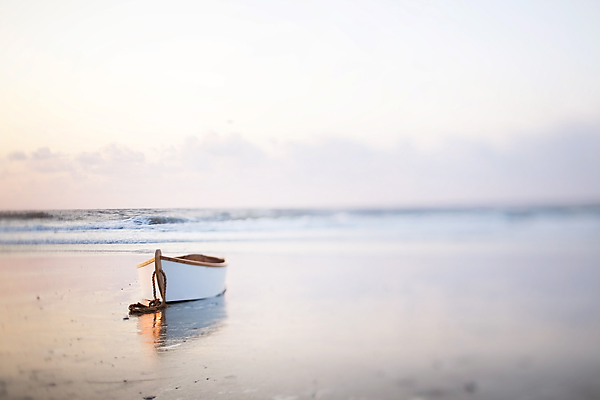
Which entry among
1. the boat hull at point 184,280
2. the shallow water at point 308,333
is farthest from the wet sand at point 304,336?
the boat hull at point 184,280

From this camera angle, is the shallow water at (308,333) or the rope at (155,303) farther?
the rope at (155,303)

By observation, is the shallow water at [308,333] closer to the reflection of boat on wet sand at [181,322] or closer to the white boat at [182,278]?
the reflection of boat on wet sand at [181,322]

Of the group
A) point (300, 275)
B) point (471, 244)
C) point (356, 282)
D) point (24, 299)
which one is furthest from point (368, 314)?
point (471, 244)

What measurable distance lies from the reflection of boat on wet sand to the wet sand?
0.07 feet

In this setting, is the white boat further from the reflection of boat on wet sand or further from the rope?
the reflection of boat on wet sand

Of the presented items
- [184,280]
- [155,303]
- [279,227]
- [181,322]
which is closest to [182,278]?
[184,280]

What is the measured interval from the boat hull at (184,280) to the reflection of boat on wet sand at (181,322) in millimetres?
136

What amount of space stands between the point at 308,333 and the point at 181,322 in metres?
1.58

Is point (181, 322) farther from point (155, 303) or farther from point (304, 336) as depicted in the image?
point (304, 336)

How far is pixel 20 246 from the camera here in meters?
6.00

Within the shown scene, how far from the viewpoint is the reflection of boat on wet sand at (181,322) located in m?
4.70

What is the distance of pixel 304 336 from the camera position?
478 centimetres

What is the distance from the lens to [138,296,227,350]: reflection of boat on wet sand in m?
4.70

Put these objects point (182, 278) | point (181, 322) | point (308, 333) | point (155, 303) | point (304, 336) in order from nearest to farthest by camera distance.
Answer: point (304, 336), point (308, 333), point (181, 322), point (155, 303), point (182, 278)
